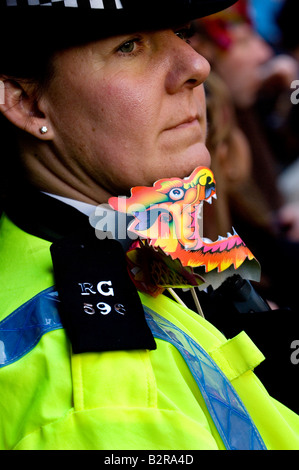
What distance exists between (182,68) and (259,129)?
2.32 meters

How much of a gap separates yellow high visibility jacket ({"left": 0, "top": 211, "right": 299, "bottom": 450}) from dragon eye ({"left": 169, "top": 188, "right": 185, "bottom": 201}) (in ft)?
0.73

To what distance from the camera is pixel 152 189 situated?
1356 millimetres

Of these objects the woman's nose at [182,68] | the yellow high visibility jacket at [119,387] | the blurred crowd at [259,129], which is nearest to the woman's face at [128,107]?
the woman's nose at [182,68]

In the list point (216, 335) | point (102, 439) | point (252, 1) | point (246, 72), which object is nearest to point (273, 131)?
point (246, 72)

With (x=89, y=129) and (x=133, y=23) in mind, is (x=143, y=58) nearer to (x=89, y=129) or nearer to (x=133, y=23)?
(x=133, y=23)

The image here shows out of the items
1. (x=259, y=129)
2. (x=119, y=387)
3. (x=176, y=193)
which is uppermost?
(x=259, y=129)

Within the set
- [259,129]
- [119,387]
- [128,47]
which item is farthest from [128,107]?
[259,129]

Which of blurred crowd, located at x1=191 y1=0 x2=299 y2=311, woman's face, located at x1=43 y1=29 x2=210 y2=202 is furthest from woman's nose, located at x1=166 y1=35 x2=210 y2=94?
blurred crowd, located at x1=191 y1=0 x2=299 y2=311

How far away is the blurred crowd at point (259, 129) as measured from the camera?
317 cm

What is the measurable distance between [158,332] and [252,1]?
3016 mm

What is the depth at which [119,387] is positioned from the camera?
116 centimetres

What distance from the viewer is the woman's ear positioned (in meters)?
1.47

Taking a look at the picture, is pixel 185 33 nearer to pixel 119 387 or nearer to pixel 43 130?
pixel 43 130

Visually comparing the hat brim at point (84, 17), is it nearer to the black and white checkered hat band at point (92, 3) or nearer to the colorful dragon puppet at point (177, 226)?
the black and white checkered hat band at point (92, 3)
